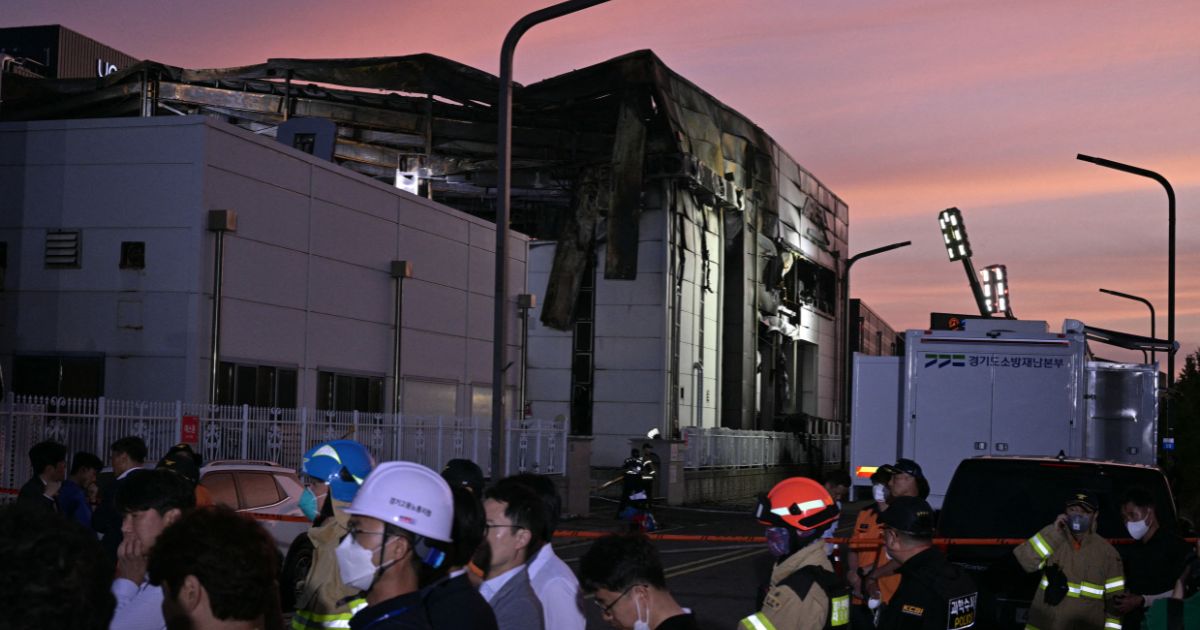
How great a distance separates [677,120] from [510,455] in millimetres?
18000

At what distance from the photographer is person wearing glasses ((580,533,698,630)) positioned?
5.13 meters

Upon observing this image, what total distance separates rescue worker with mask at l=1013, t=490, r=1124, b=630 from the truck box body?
7697 mm

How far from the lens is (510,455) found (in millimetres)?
32969

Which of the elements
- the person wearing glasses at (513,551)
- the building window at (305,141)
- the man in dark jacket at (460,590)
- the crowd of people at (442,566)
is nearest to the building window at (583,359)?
the building window at (305,141)

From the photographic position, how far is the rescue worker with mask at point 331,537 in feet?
18.6

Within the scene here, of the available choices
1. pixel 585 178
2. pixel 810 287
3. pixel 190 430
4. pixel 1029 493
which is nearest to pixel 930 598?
pixel 1029 493

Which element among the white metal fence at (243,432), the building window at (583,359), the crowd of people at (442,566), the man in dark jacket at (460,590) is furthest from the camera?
the building window at (583,359)

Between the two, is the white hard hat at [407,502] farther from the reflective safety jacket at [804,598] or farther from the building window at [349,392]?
the building window at [349,392]

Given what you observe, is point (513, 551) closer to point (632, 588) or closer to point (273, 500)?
point (632, 588)

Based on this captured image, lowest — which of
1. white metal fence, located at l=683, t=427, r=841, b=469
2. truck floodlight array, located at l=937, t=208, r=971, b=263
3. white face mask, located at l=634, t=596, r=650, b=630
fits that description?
white metal fence, located at l=683, t=427, r=841, b=469

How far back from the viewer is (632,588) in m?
5.14

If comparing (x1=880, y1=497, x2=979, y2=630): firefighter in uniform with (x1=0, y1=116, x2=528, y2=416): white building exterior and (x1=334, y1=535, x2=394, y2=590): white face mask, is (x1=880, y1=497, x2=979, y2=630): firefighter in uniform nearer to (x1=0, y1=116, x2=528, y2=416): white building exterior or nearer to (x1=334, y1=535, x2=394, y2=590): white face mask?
(x1=334, y1=535, x2=394, y2=590): white face mask

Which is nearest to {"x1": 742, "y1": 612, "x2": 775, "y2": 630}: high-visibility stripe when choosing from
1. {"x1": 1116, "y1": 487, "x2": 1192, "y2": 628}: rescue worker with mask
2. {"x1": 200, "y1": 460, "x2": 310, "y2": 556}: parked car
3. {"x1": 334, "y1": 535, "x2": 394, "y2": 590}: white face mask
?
{"x1": 334, "y1": 535, "x2": 394, "y2": 590}: white face mask

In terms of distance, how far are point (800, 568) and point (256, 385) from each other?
23221mm
